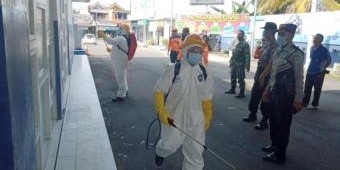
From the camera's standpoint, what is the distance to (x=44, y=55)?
4746 mm

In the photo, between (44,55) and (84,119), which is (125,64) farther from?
(44,55)

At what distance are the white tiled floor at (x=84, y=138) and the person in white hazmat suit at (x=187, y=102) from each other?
85 centimetres

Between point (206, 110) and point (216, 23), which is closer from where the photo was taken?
point (206, 110)

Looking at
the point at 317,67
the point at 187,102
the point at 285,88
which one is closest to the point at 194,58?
the point at 187,102

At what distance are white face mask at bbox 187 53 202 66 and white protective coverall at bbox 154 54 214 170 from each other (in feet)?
0.15

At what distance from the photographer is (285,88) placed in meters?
4.86

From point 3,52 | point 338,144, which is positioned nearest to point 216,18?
point 338,144

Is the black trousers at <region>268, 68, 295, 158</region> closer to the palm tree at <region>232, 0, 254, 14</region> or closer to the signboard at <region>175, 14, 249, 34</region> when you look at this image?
the signboard at <region>175, 14, 249, 34</region>

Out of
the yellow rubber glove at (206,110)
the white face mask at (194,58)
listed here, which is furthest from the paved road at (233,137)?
the white face mask at (194,58)

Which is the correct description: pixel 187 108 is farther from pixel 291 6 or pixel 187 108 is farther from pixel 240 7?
pixel 240 7

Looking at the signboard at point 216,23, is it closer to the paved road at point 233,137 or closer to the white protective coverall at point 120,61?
the paved road at point 233,137

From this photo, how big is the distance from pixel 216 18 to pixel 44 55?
29831 millimetres

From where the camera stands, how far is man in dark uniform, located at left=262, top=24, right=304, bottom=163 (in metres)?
4.77

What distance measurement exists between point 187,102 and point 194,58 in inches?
19.3
